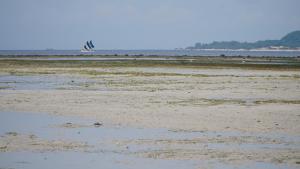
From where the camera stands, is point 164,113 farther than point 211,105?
No

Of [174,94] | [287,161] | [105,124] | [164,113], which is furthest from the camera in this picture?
[174,94]

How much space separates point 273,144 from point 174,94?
14885 millimetres

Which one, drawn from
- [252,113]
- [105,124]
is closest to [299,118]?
[252,113]

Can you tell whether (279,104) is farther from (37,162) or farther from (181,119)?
(37,162)

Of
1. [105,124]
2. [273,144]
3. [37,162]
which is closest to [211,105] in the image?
[105,124]

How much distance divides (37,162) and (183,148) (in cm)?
377

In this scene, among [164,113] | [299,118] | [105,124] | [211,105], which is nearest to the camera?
[105,124]

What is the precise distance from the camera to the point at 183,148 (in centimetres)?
1329

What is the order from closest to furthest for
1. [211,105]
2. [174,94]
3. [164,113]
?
[164,113]
[211,105]
[174,94]

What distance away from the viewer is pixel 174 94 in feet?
93.6

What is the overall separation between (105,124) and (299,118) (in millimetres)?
7137

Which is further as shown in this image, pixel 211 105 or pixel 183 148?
pixel 211 105

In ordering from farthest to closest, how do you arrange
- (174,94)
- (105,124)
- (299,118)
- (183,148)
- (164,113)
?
(174,94) < (164,113) < (299,118) < (105,124) < (183,148)

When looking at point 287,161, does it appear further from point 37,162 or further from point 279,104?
point 279,104
